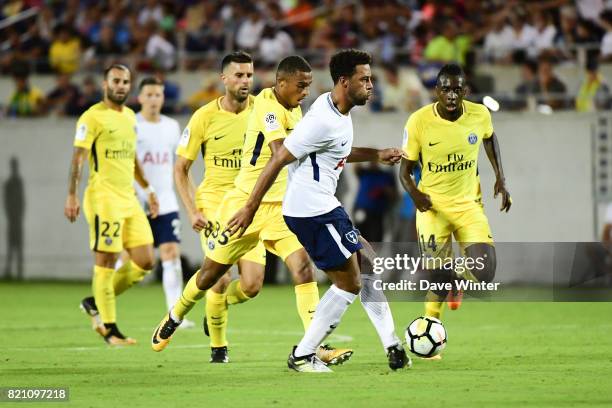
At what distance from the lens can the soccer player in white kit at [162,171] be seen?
49.5ft

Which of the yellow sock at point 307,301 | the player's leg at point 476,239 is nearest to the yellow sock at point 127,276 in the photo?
the player's leg at point 476,239

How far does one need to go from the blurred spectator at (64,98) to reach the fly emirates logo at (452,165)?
12.6 metres

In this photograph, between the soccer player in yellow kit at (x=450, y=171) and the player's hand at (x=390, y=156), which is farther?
the soccer player in yellow kit at (x=450, y=171)

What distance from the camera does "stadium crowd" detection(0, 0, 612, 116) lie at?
21953 millimetres

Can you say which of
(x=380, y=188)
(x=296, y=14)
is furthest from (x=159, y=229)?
(x=296, y=14)

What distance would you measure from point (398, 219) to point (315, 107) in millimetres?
13009

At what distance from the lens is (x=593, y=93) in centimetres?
2147

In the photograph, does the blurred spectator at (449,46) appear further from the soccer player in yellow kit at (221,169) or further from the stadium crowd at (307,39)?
the soccer player in yellow kit at (221,169)

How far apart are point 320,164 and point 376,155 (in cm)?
43

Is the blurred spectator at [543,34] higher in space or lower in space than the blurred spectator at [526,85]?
higher

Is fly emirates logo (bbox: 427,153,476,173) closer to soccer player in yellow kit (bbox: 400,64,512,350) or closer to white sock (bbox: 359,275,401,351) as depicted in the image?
soccer player in yellow kit (bbox: 400,64,512,350)
